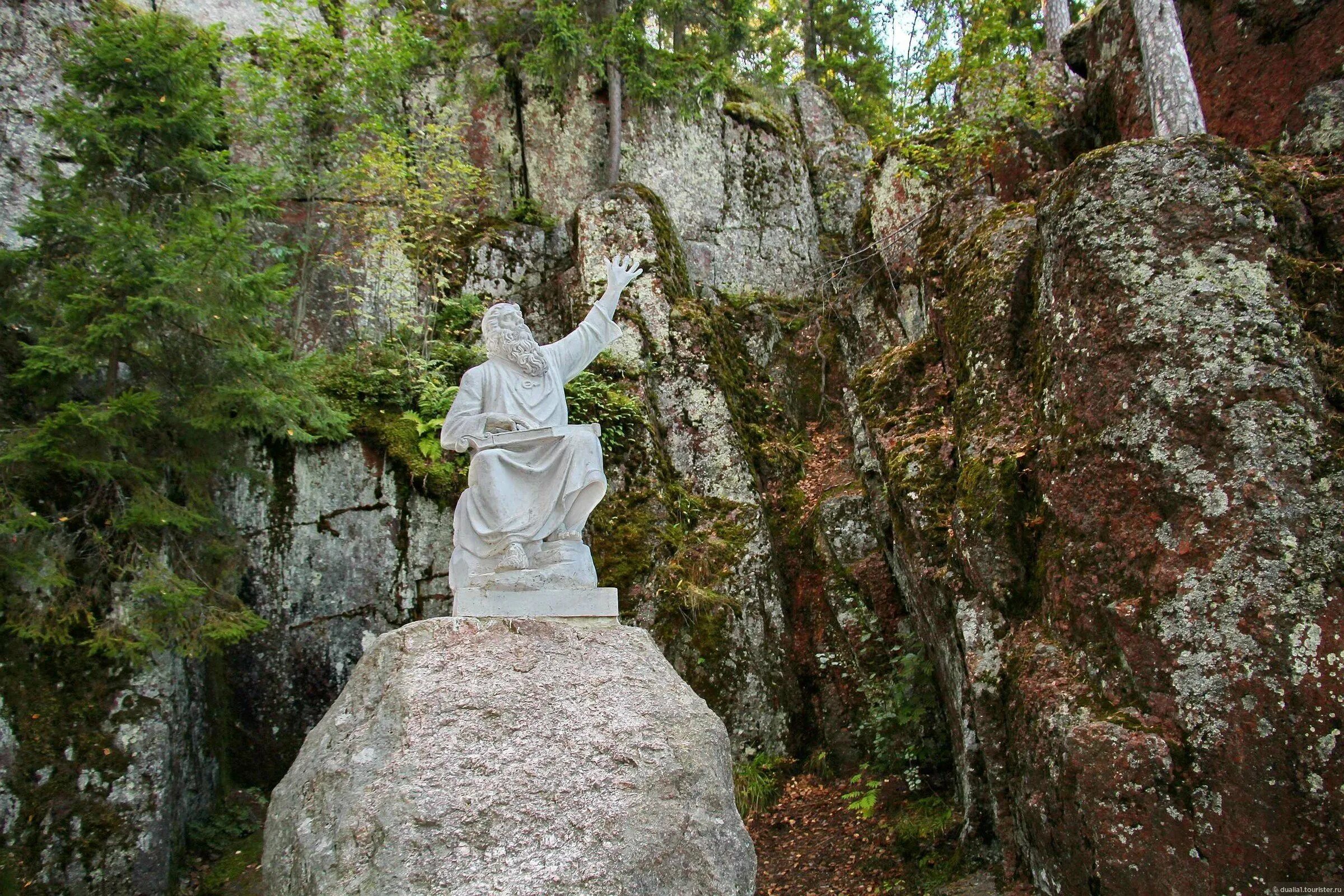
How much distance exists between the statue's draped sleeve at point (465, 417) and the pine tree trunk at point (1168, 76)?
5308 mm

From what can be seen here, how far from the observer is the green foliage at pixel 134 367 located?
6.81m

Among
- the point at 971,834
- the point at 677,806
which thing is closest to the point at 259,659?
the point at 677,806

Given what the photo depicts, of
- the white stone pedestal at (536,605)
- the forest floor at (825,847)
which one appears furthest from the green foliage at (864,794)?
the white stone pedestal at (536,605)

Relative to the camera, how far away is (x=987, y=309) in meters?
6.66

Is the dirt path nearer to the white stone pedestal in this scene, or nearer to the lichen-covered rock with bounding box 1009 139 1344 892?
the lichen-covered rock with bounding box 1009 139 1344 892

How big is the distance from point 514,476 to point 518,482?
5 centimetres

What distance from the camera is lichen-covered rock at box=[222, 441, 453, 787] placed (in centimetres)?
828

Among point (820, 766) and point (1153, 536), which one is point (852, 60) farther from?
point (1153, 536)

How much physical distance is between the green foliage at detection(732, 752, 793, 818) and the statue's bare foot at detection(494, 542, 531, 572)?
11.3ft

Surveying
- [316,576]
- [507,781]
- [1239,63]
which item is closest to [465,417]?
[507,781]

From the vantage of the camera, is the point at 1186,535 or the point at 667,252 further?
the point at 667,252

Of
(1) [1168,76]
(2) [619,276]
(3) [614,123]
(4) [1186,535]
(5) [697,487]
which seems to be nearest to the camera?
(4) [1186,535]

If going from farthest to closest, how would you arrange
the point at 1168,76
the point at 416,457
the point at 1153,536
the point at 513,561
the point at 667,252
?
the point at 667,252 → the point at 416,457 → the point at 1168,76 → the point at 513,561 → the point at 1153,536

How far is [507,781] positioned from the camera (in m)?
4.54
